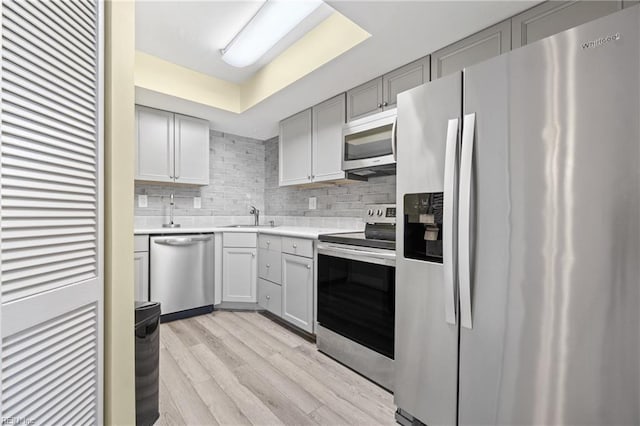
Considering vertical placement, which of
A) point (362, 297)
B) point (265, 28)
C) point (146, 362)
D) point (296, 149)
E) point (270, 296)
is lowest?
point (270, 296)

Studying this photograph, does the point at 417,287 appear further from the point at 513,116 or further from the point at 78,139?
the point at 78,139

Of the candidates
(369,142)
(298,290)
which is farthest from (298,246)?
(369,142)

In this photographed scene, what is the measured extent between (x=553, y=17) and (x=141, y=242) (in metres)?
3.34

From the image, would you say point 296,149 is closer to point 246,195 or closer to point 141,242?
point 246,195

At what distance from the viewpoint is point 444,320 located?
1299 millimetres

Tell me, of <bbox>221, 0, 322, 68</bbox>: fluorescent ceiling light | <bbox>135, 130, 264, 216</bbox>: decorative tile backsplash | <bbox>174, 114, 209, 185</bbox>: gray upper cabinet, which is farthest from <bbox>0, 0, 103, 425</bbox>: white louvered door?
<bbox>135, 130, 264, 216</bbox>: decorative tile backsplash

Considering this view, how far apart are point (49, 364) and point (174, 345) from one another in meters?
1.72

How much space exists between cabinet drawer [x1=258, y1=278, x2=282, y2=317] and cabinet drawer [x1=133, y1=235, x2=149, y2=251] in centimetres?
113

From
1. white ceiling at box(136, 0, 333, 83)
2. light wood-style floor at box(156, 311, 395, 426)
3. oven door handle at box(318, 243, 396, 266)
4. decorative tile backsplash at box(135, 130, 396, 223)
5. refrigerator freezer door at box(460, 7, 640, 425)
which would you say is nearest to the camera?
refrigerator freezer door at box(460, 7, 640, 425)

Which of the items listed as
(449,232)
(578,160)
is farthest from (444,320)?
(578,160)

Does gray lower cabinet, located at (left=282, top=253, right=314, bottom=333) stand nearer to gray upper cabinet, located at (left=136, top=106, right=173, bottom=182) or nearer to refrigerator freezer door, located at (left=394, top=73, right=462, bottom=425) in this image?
refrigerator freezer door, located at (left=394, top=73, right=462, bottom=425)

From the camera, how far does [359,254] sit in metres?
1.89

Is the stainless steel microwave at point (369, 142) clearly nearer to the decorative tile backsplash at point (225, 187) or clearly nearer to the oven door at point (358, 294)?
the oven door at point (358, 294)

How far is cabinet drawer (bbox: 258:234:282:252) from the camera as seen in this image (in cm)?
278
